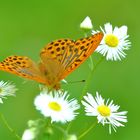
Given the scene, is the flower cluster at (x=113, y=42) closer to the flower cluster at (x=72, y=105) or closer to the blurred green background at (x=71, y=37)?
the flower cluster at (x=72, y=105)

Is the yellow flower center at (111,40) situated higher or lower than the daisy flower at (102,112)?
higher

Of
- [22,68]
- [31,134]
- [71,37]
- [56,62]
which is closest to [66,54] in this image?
[56,62]

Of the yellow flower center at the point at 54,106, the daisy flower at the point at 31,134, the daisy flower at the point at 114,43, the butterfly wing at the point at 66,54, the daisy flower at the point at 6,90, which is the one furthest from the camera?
the daisy flower at the point at 114,43

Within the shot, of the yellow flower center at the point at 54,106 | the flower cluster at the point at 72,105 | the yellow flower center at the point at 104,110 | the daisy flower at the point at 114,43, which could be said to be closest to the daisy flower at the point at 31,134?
the flower cluster at the point at 72,105

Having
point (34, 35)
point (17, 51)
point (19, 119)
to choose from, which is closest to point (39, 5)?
point (34, 35)

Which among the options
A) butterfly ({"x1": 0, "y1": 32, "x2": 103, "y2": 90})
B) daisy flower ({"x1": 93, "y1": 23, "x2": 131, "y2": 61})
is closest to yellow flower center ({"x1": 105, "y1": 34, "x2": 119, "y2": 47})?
daisy flower ({"x1": 93, "y1": 23, "x2": 131, "y2": 61})

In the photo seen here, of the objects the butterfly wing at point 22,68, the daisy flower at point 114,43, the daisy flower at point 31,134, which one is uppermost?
the daisy flower at point 114,43

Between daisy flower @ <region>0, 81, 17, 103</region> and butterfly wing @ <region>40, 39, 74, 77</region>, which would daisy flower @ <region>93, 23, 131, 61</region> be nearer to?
butterfly wing @ <region>40, 39, 74, 77</region>
